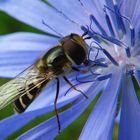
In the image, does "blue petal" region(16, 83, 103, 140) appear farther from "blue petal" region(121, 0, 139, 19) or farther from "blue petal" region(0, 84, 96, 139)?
"blue petal" region(121, 0, 139, 19)

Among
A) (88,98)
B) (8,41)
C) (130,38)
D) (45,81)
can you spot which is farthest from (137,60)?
(8,41)

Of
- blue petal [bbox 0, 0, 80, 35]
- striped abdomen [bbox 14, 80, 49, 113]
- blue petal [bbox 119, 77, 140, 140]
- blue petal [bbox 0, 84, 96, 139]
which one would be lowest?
blue petal [bbox 119, 77, 140, 140]

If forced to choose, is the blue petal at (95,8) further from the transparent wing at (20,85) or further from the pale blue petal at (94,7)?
the transparent wing at (20,85)

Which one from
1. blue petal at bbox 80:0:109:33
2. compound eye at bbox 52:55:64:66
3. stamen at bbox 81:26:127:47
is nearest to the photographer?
compound eye at bbox 52:55:64:66

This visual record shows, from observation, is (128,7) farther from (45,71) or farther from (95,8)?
(45,71)

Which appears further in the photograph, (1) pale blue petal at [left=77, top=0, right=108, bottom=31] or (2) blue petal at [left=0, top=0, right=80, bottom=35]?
(2) blue petal at [left=0, top=0, right=80, bottom=35]

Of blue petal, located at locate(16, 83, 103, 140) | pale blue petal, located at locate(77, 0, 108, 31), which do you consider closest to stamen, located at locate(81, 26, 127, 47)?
pale blue petal, located at locate(77, 0, 108, 31)

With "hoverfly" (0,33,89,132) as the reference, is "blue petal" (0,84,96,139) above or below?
below

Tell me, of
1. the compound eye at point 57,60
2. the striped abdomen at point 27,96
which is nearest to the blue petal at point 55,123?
the striped abdomen at point 27,96

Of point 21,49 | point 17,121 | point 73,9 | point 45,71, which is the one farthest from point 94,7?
point 17,121
